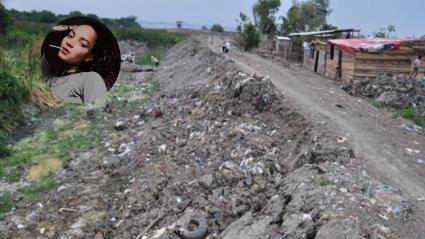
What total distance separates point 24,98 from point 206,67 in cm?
646

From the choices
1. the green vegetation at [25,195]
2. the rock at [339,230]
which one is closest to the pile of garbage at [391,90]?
the rock at [339,230]

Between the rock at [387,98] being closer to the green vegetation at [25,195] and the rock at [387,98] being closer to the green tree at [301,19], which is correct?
the green vegetation at [25,195]

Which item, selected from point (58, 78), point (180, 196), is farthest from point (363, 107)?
point (58, 78)

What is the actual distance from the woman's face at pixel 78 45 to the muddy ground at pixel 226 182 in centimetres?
325

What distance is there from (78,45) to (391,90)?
13.3 m

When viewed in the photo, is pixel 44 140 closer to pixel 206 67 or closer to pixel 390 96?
pixel 206 67

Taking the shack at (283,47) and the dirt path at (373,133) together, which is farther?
the shack at (283,47)

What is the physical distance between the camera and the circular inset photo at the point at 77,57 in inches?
87.0

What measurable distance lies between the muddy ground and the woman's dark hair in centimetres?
310

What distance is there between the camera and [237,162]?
25.7ft

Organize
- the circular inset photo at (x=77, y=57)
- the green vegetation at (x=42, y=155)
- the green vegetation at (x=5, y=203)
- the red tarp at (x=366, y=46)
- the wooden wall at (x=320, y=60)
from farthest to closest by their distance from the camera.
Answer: the wooden wall at (x=320, y=60)
the red tarp at (x=366, y=46)
the green vegetation at (x=42, y=155)
the green vegetation at (x=5, y=203)
the circular inset photo at (x=77, y=57)

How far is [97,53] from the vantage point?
227 centimetres

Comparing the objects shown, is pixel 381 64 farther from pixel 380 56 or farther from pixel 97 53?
pixel 97 53

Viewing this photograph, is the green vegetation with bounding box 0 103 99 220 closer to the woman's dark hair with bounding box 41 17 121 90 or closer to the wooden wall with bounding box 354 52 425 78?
the woman's dark hair with bounding box 41 17 121 90
